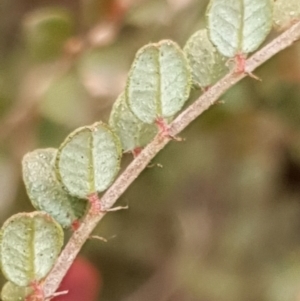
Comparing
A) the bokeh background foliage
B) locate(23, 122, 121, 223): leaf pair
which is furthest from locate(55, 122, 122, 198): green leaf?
the bokeh background foliage

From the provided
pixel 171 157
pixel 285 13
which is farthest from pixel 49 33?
pixel 285 13

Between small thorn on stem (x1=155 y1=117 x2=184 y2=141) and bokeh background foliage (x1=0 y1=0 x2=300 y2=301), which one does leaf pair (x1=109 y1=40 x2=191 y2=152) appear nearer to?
small thorn on stem (x1=155 y1=117 x2=184 y2=141)

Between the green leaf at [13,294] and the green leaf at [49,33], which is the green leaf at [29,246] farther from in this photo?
the green leaf at [49,33]

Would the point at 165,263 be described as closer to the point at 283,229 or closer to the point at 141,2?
the point at 283,229

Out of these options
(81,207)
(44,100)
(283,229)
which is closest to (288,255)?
(283,229)

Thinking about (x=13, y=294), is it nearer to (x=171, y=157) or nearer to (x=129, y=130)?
(x=129, y=130)

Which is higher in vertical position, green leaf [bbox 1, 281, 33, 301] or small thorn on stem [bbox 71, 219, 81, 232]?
small thorn on stem [bbox 71, 219, 81, 232]

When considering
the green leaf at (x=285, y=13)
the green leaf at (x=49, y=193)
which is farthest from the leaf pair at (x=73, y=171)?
the green leaf at (x=285, y=13)
